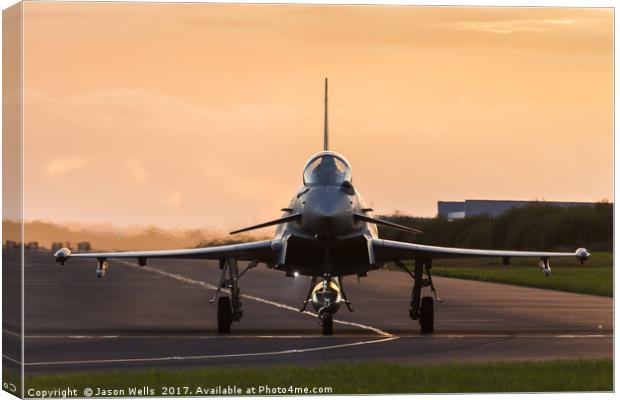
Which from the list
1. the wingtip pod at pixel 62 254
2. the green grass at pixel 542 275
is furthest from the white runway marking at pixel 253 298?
the wingtip pod at pixel 62 254

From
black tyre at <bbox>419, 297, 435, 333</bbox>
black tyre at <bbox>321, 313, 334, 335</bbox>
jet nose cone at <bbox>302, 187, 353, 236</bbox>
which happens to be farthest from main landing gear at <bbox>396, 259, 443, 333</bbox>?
jet nose cone at <bbox>302, 187, 353, 236</bbox>

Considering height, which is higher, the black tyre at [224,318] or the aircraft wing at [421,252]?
the aircraft wing at [421,252]

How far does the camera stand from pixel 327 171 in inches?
1326

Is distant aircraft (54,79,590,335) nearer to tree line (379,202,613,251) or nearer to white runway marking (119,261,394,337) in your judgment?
tree line (379,202,613,251)

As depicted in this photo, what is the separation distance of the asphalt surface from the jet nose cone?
7.54ft

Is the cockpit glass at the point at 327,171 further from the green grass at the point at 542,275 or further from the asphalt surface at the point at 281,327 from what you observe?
the green grass at the point at 542,275

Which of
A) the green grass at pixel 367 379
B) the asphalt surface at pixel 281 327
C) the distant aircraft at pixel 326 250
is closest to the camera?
the green grass at pixel 367 379

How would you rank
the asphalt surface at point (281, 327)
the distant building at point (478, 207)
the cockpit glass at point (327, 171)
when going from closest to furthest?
the asphalt surface at point (281, 327) → the distant building at point (478, 207) → the cockpit glass at point (327, 171)

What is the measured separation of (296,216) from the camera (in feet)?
111

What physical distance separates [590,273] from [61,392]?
98.1 ft

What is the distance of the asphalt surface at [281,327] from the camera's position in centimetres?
2797

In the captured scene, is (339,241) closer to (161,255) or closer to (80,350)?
(161,255)

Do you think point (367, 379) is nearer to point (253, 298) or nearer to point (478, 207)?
point (478, 207)

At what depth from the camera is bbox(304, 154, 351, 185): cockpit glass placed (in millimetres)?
33562
